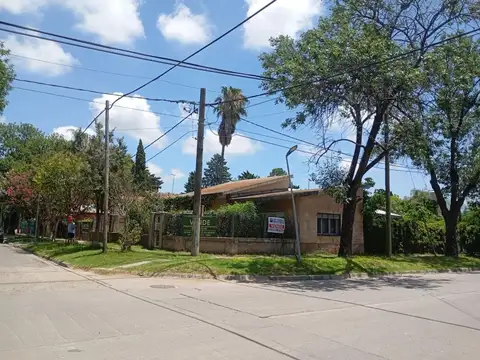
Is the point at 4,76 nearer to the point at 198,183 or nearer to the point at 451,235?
the point at 198,183

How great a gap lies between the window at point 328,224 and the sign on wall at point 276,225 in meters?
3.92

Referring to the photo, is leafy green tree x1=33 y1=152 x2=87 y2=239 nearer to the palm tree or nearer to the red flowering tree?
the red flowering tree

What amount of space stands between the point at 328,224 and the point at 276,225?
17.1ft

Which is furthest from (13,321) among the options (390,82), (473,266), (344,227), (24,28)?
(473,266)

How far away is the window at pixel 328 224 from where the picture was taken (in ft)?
87.9

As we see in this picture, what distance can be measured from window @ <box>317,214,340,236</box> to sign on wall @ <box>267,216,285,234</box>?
3.92 metres

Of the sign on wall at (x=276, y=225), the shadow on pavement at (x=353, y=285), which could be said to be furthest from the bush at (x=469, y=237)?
the shadow on pavement at (x=353, y=285)

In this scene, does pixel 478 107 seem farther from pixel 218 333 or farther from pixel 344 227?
pixel 218 333

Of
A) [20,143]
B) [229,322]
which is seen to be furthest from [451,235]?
[20,143]

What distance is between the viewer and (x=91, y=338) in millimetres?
7082

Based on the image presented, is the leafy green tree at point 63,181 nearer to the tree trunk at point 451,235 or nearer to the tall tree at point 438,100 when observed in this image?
the tall tree at point 438,100

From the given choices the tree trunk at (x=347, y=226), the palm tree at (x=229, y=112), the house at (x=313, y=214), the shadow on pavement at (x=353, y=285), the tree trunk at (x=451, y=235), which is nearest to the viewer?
the shadow on pavement at (x=353, y=285)

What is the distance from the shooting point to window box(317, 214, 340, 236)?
87.9 feet

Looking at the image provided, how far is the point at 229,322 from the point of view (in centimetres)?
851
